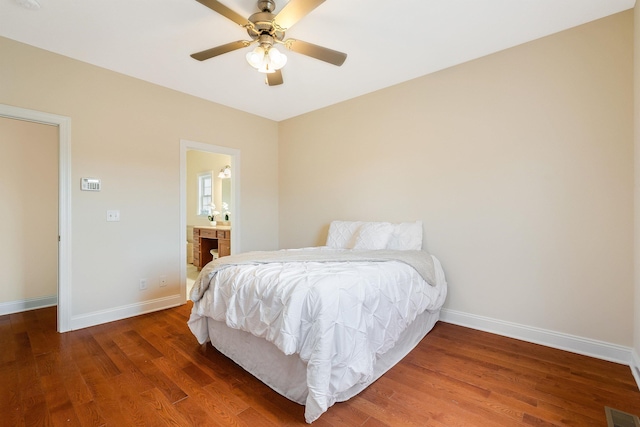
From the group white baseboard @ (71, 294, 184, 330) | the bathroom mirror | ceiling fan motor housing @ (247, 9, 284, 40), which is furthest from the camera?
the bathroom mirror

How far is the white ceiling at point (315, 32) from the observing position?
2051 millimetres

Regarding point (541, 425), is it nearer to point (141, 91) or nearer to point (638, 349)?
point (638, 349)

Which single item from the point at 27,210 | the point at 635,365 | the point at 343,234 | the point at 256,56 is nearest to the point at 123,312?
the point at 27,210

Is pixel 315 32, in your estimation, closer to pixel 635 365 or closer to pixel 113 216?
pixel 113 216

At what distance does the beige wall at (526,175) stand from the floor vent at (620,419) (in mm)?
797

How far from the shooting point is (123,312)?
3.05 meters

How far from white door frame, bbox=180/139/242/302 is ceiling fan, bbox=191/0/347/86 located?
161 cm

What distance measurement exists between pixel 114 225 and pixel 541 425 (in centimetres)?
383

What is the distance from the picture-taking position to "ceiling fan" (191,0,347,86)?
5.65 ft

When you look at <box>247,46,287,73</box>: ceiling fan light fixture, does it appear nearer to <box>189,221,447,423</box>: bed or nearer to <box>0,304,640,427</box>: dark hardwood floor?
<box>189,221,447,423</box>: bed

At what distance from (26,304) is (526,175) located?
559cm

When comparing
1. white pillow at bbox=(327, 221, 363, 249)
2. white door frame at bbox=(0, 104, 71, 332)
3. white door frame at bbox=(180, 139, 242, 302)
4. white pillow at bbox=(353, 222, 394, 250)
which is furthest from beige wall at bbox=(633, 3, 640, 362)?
white door frame at bbox=(0, 104, 71, 332)

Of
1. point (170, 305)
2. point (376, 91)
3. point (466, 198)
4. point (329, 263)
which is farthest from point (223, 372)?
point (376, 91)

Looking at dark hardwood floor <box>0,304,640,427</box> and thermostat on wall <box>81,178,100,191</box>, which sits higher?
thermostat on wall <box>81,178,100,191</box>
